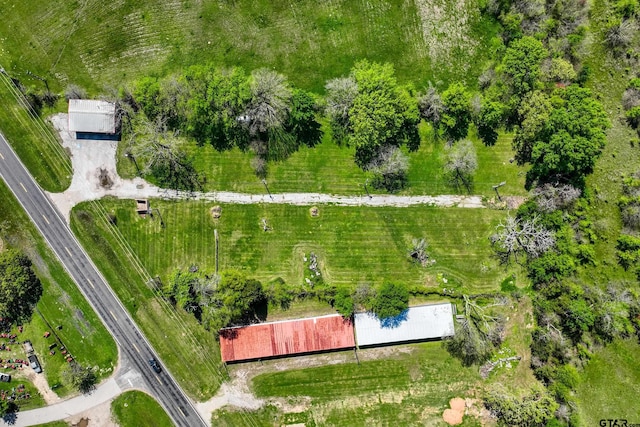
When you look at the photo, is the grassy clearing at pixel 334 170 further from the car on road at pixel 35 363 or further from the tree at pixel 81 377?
the car on road at pixel 35 363

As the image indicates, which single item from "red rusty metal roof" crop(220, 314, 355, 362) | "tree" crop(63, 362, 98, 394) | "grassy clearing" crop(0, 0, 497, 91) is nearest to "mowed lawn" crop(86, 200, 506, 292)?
"red rusty metal roof" crop(220, 314, 355, 362)

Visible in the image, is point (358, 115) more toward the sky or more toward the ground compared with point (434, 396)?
more toward the sky

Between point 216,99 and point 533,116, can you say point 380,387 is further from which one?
point 216,99

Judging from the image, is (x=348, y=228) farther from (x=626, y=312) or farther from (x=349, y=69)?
(x=626, y=312)

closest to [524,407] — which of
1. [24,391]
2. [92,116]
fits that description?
[24,391]

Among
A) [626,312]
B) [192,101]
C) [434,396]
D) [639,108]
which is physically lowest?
[434,396]

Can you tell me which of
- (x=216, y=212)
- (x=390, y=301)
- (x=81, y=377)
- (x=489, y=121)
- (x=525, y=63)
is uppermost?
(x=525, y=63)

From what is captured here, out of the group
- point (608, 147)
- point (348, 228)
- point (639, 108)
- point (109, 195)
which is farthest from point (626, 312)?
point (109, 195)
